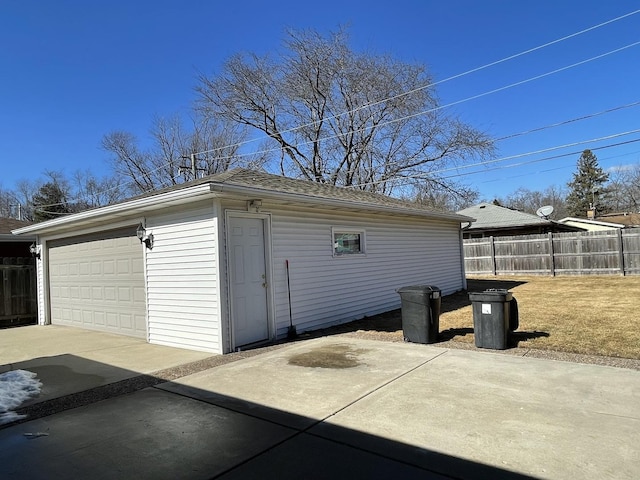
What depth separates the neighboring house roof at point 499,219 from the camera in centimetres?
2338

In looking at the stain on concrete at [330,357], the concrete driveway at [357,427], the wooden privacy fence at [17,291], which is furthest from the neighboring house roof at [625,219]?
the wooden privacy fence at [17,291]

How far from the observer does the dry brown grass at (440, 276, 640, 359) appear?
659 centimetres

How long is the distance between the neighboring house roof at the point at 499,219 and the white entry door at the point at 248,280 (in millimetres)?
17291

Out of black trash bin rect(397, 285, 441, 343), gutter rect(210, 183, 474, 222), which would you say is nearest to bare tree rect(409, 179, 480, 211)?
gutter rect(210, 183, 474, 222)

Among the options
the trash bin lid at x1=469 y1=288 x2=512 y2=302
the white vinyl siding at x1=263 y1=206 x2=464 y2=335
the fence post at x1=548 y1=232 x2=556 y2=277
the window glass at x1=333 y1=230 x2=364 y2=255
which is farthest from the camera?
the fence post at x1=548 y1=232 x2=556 y2=277

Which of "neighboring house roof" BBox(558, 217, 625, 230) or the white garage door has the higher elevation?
"neighboring house roof" BBox(558, 217, 625, 230)

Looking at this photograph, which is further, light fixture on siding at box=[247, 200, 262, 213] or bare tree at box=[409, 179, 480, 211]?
bare tree at box=[409, 179, 480, 211]

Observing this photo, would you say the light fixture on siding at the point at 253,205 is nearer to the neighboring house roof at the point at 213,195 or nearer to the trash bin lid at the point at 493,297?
the neighboring house roof at the point at 213,195

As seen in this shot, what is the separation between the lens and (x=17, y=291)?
12.6 metres

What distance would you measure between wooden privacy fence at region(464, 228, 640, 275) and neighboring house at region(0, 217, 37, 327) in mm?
19750

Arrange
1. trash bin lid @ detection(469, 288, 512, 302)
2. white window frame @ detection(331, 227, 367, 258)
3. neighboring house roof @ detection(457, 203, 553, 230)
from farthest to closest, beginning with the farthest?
neighboring house roof @ detection(457, 203, 553, 230), white window frame @ detection(331, 227, 367, 258), trash bin lid @ detection(469, 288, 512, 302)

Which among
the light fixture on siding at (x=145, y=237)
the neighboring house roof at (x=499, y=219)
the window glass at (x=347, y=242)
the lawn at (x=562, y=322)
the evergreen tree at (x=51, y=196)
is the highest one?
the evergreen tree at (x=51, y=196)

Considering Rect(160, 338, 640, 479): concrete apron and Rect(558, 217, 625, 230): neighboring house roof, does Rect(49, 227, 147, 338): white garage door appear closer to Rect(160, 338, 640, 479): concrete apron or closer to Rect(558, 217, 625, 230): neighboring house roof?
Rect(160, 338, 640, 479): concrete apron

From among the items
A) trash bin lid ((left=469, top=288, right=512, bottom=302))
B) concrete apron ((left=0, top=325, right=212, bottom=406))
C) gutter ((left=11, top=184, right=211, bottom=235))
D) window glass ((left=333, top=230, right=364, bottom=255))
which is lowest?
concrete apron ((left=0, top=325, right=212, bottom=406))
